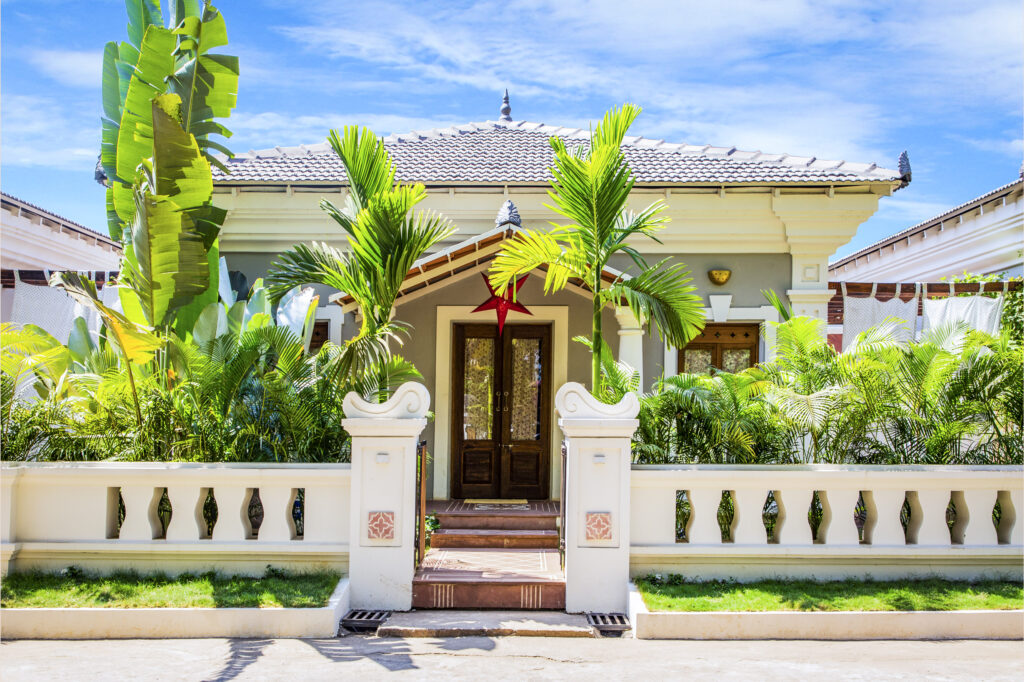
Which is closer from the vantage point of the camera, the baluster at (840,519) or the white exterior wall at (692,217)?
the baluster at (840,519)

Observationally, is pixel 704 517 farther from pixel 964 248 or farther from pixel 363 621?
pixel 964 248

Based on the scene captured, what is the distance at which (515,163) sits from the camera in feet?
38.0

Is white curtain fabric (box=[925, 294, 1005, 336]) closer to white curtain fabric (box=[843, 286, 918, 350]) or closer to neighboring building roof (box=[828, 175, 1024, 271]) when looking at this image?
white curtain fabric (box=[843, 286, 918, 350])

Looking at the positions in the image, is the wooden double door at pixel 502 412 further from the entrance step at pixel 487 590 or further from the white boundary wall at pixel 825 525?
the white boundary wall at pixel 825 525

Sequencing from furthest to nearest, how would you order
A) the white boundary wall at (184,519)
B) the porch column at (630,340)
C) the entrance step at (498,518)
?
the porch column at (630,340) < the entrance step at (498,518) < the white boundary wall at (184,519)

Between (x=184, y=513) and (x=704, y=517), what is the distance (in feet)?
13.4

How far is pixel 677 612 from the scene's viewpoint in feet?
19.5

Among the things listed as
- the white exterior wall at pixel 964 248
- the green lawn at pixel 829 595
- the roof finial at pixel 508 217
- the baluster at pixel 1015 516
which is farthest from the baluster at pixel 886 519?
the white exterior wall at pixel 964 248

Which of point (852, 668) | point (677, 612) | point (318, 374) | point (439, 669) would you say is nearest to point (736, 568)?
point (677, 612)

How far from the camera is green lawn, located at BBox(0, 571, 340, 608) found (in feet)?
19.7

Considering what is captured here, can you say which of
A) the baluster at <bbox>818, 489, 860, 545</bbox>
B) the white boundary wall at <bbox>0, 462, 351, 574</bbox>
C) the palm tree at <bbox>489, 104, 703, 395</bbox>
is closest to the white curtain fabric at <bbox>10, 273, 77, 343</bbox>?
the white boundary wall at <bbox>0, 462, 351, 574</bbox>

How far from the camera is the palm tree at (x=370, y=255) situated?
7141 mm

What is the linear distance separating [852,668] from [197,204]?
6.35 meters

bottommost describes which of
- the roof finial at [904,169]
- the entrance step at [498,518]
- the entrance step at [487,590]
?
the entrance step at [487,590]
